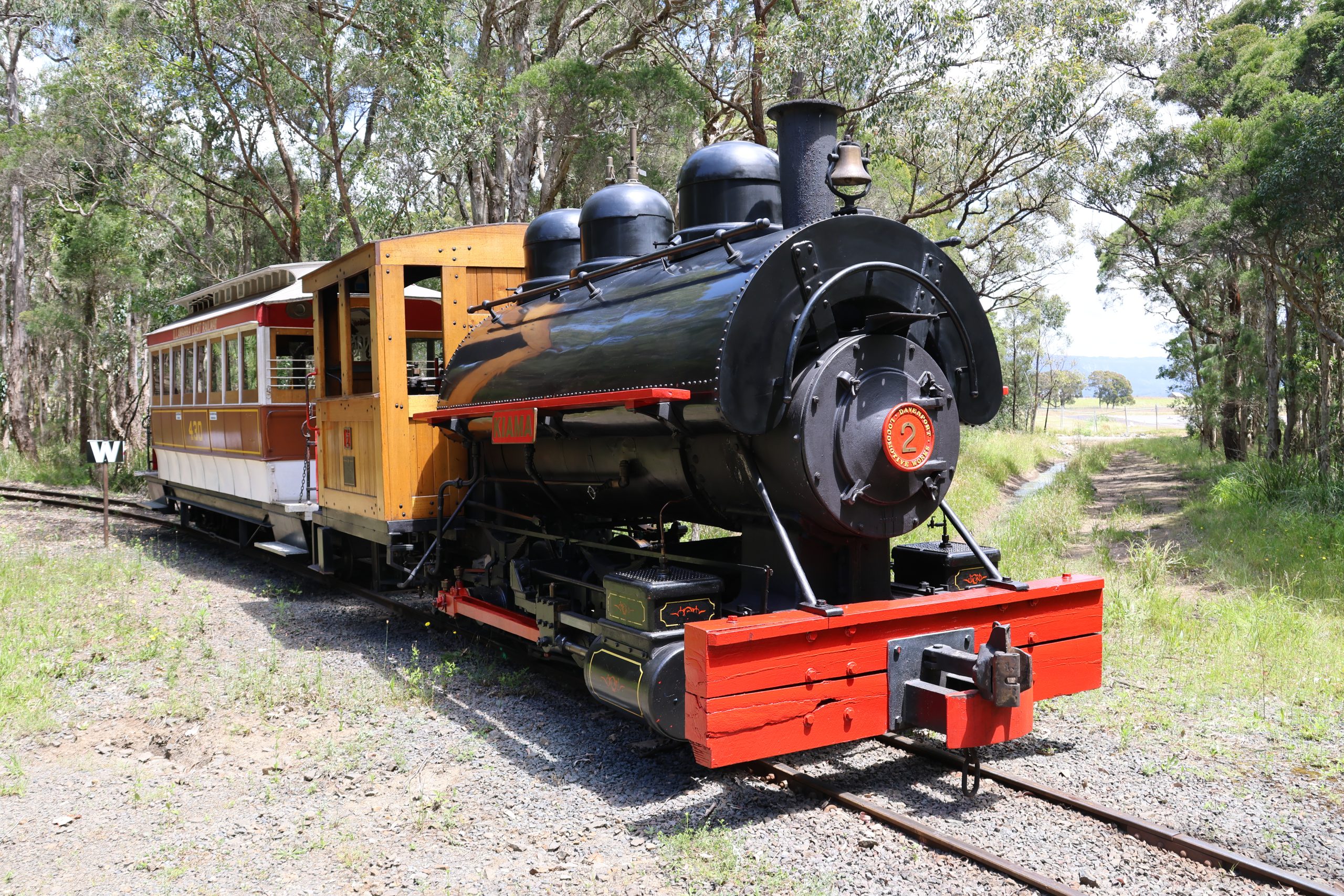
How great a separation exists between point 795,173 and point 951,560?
2376 millimetres

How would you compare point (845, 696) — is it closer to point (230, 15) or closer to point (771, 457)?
point (771, 457)

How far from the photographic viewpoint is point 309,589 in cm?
1066

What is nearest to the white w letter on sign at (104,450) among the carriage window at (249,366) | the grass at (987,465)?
the carriage window at (249,366)

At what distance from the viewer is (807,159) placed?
5543 millimetres

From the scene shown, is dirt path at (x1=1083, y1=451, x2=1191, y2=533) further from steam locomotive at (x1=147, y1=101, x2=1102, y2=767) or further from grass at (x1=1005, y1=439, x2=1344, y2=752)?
steam locomotive at (x1=147, y1=101, x2=1102, y2=767)

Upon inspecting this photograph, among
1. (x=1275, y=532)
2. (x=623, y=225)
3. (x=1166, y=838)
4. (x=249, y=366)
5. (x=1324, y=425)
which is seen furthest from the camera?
(x=1324, y=425)

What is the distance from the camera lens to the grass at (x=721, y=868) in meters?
3.84

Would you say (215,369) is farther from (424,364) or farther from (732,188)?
(732,188)

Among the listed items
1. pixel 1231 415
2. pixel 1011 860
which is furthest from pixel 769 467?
pixel 1231 415

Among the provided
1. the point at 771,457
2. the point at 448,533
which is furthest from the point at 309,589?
the point at 771,457

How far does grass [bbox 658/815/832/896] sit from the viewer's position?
3838 mm

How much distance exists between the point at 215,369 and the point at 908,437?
1041 centimetres

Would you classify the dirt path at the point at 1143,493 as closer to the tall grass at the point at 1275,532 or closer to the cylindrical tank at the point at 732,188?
the tall grass at the point at 1275,532

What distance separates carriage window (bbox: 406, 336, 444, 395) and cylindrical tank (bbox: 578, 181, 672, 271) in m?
2.33
